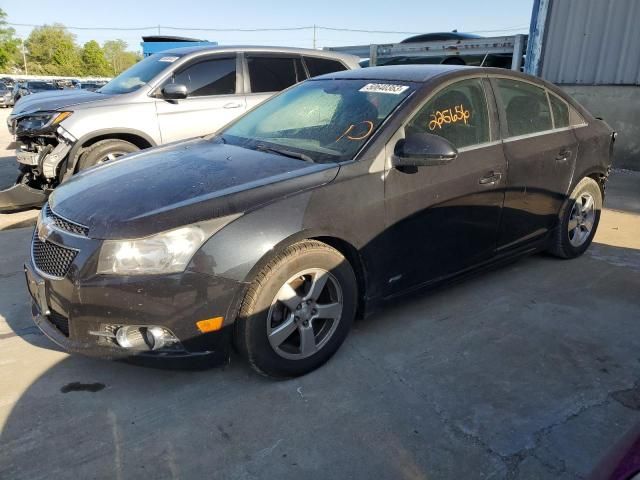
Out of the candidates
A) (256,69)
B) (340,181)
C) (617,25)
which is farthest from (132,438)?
(617,25)

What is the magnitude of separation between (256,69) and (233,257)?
486 cm

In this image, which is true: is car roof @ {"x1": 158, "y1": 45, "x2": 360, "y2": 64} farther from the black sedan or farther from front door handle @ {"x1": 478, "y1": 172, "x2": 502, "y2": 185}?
front door handle @ {"x1": 478, "y1": 172, "x2": 502, "y2": 185}

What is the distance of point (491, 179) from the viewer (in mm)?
3496

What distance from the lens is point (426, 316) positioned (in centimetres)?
353

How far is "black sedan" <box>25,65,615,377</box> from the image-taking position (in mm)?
2402

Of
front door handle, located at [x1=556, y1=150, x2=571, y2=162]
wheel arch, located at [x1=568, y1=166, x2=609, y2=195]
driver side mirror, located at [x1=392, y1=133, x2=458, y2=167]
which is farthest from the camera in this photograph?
wheel arch, located at [x1=568, y1=166, x2=609, y2=195]

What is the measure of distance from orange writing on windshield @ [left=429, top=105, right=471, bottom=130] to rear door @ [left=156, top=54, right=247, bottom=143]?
365 centimetres

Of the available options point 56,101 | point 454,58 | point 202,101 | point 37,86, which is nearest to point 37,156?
point 56,101

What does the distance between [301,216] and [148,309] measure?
860mm

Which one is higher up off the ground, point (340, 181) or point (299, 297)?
point (340, 181)

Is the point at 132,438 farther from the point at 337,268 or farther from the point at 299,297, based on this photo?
the point at 337,268

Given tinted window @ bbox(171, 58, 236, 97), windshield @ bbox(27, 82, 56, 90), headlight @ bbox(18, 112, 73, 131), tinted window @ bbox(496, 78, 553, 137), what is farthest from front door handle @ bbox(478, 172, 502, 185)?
windshield @ bbox(27, 82, 56, 90)

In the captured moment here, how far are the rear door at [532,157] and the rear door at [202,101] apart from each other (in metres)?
3.69

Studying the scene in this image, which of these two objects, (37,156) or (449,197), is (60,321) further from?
(37,156)
